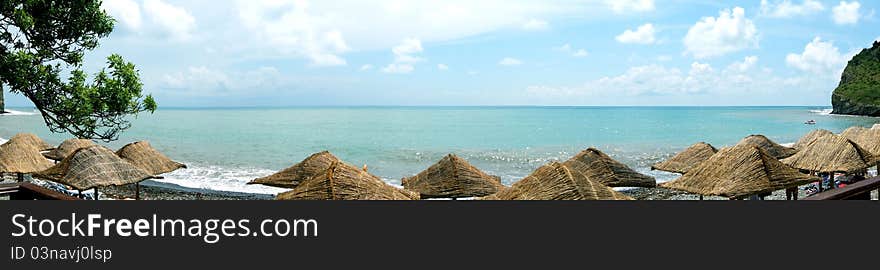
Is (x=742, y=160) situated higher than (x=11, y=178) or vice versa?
(x=742, y=160)

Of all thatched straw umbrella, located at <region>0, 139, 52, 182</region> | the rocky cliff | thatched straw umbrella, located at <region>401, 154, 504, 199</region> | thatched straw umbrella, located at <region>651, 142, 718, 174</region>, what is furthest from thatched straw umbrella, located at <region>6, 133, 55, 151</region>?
the rocky cliff

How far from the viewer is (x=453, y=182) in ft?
31.6

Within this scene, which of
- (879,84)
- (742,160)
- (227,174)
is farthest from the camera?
(879,84)

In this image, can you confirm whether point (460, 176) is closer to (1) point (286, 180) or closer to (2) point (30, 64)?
(1) point (286, 180)

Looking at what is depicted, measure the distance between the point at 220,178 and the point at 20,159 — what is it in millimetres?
8371

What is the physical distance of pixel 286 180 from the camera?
1085 cm

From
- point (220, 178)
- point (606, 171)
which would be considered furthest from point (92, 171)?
point (220, 178)

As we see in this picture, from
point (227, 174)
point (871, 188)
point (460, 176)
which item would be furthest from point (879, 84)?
point (871, 188)

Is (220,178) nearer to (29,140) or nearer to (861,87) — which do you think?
(29,140)

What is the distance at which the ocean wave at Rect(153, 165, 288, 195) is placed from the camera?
17719 millimetres

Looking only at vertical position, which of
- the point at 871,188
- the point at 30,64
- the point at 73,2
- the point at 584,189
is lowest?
the point at 584,189

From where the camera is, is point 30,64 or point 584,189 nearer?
point 584,189
